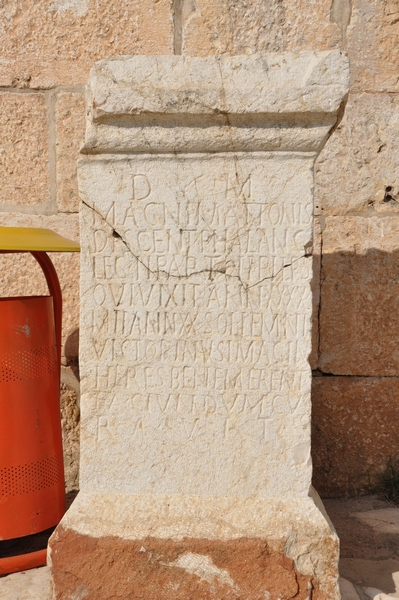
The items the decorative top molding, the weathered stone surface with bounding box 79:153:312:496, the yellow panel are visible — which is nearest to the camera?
the decorative top molding

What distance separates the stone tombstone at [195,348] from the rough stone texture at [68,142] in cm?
98

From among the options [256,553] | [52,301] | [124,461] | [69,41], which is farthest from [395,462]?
[69,41]

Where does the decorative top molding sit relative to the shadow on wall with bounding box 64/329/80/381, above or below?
above

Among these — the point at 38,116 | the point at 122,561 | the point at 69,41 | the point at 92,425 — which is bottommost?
the point at 122,561

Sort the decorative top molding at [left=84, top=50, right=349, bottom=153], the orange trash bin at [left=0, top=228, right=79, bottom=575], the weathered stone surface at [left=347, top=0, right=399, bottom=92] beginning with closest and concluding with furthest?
1. the decorative top molding at [left=84, top=50, right=349, bottom=153]
2. the orange trash bin at [left=0, top=228, right=79, bottom=575]
3. the weathered stone surface at [left=347, top=0, right=399, bottom=92]

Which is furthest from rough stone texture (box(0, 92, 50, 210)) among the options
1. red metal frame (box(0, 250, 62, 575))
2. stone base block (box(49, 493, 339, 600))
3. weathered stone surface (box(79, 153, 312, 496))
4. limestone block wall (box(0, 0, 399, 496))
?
stone base block (box(49, 493, 339, 600))

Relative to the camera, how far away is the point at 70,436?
2.89 metres

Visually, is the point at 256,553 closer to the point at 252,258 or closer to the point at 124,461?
the point at 124,461

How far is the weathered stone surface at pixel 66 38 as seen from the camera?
280 cm

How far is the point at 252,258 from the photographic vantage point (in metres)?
1.91

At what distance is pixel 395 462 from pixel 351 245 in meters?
1.01

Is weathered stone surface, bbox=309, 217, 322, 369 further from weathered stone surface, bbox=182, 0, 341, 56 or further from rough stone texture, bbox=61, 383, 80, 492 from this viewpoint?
rough stone texture, bbox=61, 383, 80, 492

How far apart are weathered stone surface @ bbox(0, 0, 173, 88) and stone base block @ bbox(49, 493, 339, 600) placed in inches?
77.0

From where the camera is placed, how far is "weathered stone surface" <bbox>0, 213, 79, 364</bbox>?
284 centimetres
